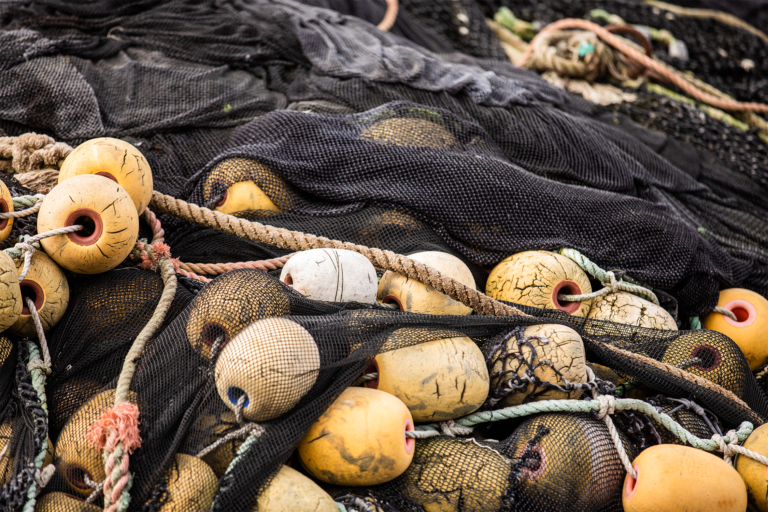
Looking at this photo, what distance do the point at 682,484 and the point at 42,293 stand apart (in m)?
2.05

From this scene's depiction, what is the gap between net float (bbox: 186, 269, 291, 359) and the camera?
1785 mm

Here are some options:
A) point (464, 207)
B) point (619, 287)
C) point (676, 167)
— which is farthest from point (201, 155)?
point (676, 167)

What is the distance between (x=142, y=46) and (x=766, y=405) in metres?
3.78

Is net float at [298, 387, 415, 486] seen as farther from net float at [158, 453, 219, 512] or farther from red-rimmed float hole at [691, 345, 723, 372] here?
red-rimmed float hole at [691, 345, 723, 372]

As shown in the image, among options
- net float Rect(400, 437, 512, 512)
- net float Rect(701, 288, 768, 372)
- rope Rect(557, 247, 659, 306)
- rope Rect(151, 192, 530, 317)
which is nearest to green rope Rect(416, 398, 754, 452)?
net float Rect(400, 437, 512, 512)

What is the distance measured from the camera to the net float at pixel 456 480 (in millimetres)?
1763

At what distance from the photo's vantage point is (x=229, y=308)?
1797mm

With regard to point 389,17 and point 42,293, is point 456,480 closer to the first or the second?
point 42,293

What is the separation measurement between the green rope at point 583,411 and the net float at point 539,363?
0.17 feet

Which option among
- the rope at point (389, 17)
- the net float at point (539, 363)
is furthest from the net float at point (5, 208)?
the rope at point (389, 17)

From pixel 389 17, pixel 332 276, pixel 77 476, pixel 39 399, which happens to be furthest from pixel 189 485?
pixel 389 17

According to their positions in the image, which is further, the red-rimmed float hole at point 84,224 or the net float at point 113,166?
the net float at point 113,166

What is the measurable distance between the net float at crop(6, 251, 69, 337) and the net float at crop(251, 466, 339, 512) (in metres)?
0.91

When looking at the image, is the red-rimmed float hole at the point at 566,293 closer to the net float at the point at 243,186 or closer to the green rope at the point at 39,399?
the net float at the point at 243,186
